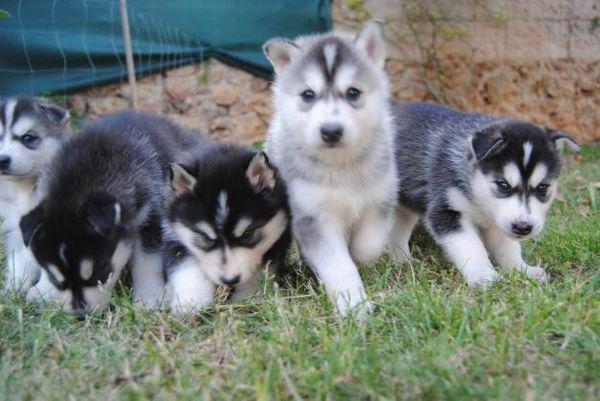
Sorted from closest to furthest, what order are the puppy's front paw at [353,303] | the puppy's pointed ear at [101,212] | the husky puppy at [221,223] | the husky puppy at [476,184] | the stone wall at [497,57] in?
the puppy's front paw at [353,303]
the puppy's pointed ear at [101,212]
the husky puppy at [221,223]
the husky puppy at [476,184]
the stone wall at [497,57]

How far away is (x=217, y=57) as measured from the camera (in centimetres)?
882

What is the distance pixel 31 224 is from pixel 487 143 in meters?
2.84

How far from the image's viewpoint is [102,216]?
3527 mm

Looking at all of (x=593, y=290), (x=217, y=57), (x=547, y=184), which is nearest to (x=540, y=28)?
(x=217, y=57)

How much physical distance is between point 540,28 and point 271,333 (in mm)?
8734

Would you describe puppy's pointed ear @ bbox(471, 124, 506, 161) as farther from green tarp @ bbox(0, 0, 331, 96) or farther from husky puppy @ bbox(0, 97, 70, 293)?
green tarp @ bbox(0, 0, 331, 96)

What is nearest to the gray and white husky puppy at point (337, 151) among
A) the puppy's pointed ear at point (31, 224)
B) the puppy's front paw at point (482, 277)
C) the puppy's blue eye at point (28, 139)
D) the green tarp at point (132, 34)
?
the puppy's front paw at point (482, 277)

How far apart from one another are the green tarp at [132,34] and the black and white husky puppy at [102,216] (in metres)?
A: 3.61

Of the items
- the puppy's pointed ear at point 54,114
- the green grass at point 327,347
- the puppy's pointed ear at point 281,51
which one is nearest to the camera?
the green grass at point 327,347

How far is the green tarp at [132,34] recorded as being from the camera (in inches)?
298

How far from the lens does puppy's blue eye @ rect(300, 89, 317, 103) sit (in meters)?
3.76

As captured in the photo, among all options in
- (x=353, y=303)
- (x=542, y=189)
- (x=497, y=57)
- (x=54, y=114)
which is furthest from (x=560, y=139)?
(x=497, y=57)

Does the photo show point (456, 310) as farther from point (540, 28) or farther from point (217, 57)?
point (540, 28)

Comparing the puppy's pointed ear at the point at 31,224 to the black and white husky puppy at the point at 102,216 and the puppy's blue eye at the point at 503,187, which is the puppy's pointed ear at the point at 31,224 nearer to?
the black and white husky puppy at the point at 102,216
